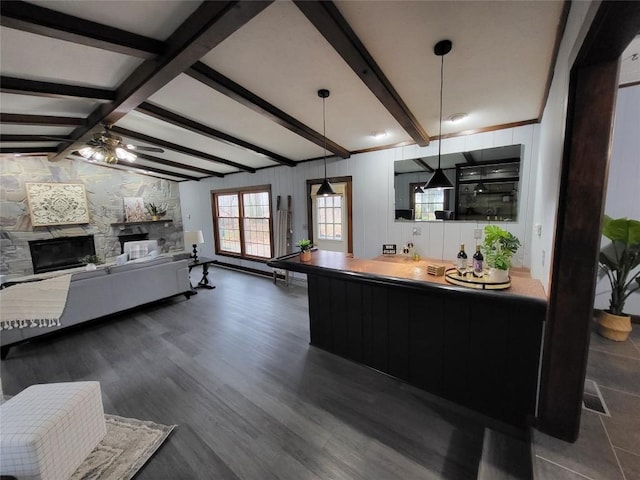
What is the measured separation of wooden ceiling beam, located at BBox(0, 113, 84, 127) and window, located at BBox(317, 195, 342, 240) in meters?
3.89

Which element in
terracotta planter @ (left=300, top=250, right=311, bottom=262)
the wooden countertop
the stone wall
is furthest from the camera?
the stone wall

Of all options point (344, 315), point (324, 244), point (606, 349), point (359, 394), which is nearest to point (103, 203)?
point (324, 244)

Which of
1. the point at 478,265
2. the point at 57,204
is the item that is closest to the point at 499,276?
the point at 478,265

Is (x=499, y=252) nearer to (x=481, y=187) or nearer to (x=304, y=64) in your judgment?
(x=481, y=187)

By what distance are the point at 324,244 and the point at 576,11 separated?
14.2 ft

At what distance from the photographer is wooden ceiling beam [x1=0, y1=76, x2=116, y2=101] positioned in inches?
92.6

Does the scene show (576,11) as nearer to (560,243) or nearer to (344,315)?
(560,243)

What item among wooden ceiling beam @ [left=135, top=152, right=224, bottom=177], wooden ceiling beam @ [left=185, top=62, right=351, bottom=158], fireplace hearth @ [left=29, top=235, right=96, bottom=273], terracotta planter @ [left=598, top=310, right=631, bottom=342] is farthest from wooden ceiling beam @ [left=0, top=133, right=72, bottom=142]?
terracotta planter @ [left=598, top=310, right=631, bottom=342]

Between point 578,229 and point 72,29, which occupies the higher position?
point 72,29

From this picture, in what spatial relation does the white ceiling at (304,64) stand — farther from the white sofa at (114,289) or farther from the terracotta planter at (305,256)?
the white sofa at (114,289)

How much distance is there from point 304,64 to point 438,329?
2487 mm

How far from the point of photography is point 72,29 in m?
1.68

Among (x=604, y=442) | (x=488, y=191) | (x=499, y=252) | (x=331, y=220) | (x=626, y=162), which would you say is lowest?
(x=604, y=442)

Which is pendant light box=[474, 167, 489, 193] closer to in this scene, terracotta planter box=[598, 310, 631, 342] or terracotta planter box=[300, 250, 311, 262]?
terracotta planter box=[598, 310, 631, 342]
